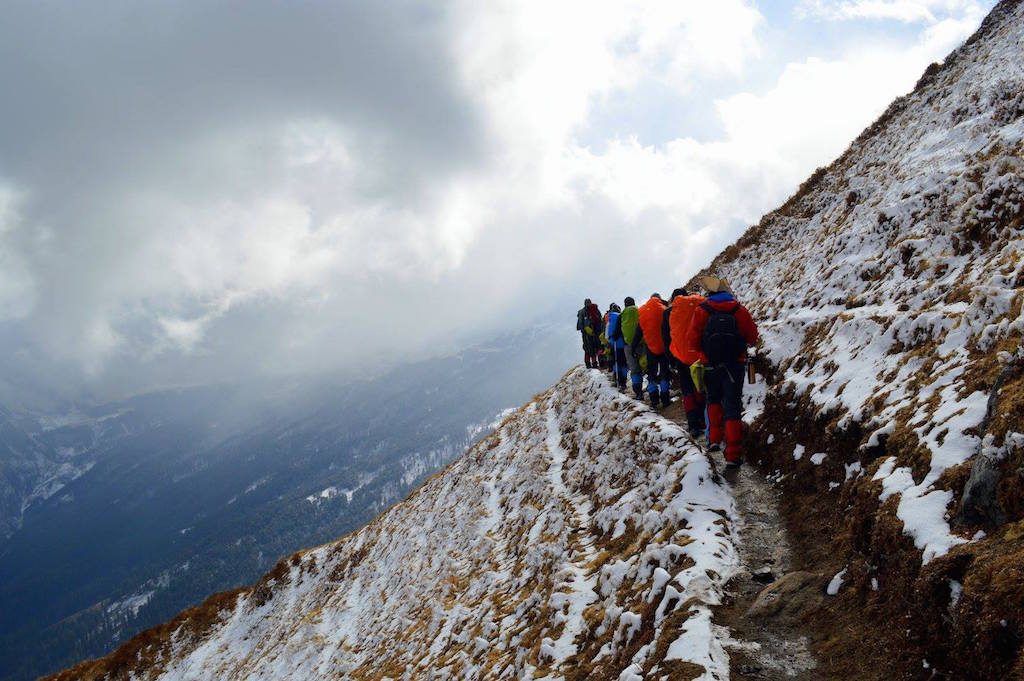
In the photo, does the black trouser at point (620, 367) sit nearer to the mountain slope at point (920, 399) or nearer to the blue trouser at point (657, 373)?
the blue trouser at point (657, 373)

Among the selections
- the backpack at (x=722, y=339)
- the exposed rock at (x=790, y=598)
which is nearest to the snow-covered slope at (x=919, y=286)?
the exposed rock at (x=790, y=598)

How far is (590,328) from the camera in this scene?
2677 centimetres

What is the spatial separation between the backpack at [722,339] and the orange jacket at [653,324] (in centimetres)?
507

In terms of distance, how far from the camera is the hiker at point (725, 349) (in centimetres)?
1084

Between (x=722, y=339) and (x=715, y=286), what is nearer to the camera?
(x=722, y=339)

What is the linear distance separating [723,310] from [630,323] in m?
7.20

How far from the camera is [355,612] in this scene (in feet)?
76.8

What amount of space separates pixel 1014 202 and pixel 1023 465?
10.4 meters

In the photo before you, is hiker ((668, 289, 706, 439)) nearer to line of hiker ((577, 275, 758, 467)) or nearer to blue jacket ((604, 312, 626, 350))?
line of hiker ((577, 275, 758, 467))

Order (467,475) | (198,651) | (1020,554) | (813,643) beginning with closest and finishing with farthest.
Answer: (1020,554), (813,643), (467,475), (198,651)

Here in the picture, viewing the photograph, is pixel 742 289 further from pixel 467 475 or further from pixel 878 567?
pixel 878 567

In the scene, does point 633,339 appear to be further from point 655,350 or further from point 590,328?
point 590,328

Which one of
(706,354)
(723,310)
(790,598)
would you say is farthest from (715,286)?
(790,598)

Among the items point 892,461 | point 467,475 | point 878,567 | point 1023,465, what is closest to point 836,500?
point 892,461
